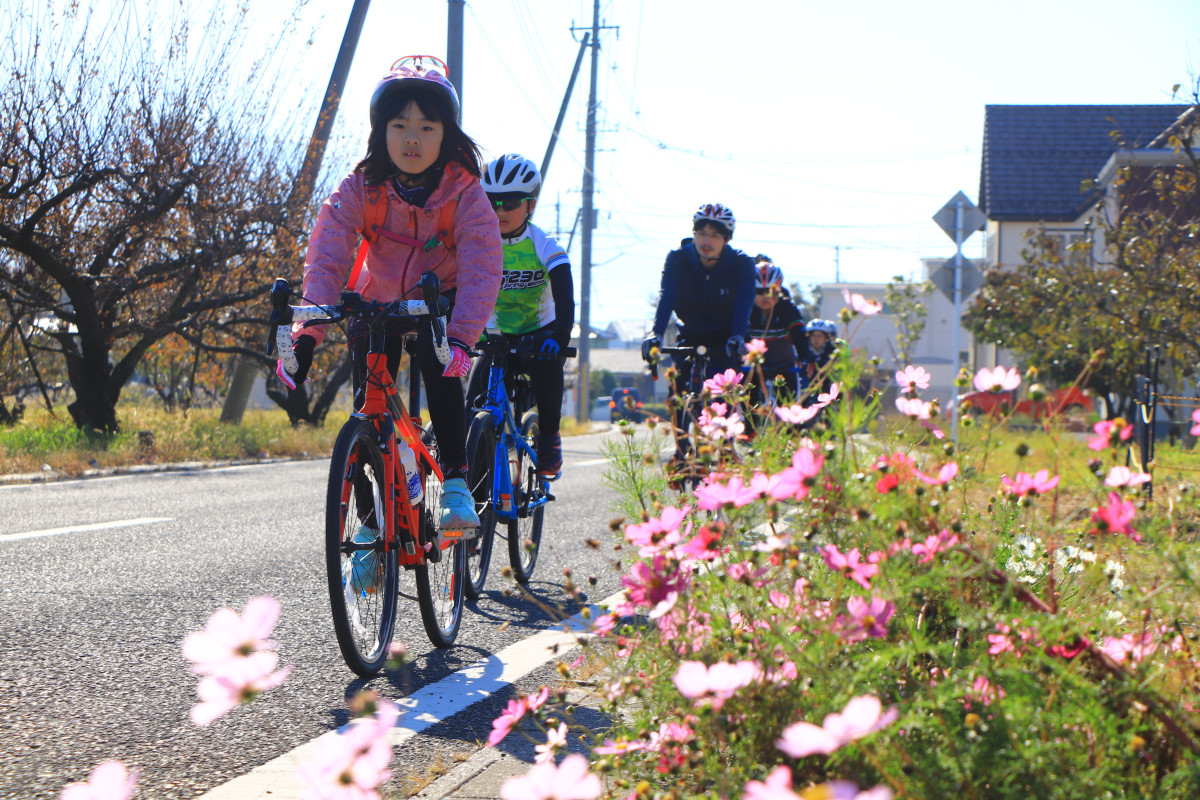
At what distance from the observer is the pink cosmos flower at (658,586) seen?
1826mm

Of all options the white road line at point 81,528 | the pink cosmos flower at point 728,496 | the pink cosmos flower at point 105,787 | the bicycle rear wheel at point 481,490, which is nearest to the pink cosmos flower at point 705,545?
the pink cosmos flower at point 728,496

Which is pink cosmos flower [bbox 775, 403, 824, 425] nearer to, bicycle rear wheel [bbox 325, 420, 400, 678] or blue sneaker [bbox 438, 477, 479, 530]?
bicycle rear wheel [bbox 325, 420, 400, 678]

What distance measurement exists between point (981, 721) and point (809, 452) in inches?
18.8

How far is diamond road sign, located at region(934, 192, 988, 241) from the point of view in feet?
42.3

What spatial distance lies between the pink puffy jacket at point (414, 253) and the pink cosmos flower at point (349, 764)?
2515mm

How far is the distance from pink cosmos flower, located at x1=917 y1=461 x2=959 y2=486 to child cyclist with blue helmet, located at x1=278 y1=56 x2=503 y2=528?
2030 millimetres

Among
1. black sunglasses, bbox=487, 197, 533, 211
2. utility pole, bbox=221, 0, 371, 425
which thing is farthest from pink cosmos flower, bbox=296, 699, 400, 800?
utility pole, bbox=221, 0, 371, 425

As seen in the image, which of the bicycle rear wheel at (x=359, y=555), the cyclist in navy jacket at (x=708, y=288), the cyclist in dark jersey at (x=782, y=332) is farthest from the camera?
the cyclist in dark jersey at (x=782, y=332)

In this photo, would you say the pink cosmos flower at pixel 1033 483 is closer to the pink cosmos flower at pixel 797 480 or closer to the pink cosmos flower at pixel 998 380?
the pink cosmos flower at pixel 998 380

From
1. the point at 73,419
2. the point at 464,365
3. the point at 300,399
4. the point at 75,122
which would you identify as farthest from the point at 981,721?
the point at 300,399

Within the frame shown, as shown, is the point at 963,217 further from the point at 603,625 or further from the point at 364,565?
the point at 603,625

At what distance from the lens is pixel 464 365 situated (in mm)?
3619

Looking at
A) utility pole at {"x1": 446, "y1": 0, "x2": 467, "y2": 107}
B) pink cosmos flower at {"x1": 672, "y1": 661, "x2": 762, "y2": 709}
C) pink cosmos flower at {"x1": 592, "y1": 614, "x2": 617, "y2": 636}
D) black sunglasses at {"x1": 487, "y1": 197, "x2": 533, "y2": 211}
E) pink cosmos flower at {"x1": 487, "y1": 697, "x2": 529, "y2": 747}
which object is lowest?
pink cosmos flower at {"x1": 487, "y1": 697, "x2": 529, "y2": 747}

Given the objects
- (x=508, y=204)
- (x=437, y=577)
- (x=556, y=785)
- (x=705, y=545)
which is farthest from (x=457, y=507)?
(x=556, y=785)
